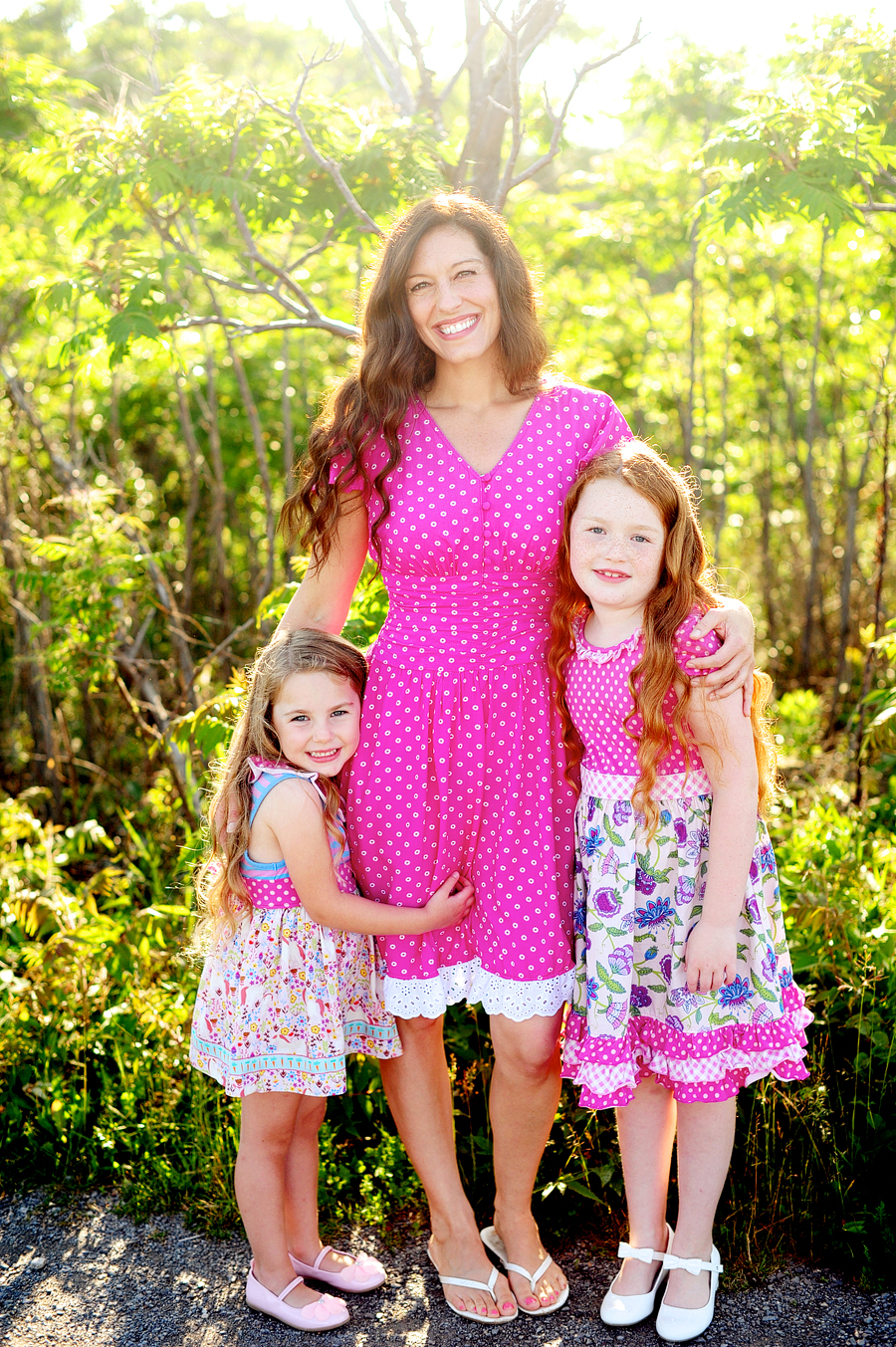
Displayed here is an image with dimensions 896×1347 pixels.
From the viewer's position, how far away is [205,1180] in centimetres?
247

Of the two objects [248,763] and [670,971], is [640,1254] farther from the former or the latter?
[248,763]

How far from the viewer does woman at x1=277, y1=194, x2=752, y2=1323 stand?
1960mm

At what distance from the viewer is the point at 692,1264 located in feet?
6.66

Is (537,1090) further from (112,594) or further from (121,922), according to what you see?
(112,594)

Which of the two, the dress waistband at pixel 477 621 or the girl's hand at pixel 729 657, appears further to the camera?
the dress waistband at pixel 477 621

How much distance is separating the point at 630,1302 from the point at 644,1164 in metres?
0.26

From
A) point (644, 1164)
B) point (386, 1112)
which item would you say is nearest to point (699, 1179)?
point (644, 1164)

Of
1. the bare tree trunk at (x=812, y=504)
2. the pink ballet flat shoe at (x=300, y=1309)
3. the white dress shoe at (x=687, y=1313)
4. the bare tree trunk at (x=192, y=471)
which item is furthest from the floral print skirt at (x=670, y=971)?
the bare tree trunk at (x=812, y=504)

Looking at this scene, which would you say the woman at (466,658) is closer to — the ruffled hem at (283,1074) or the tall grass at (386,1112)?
the ruffled hem at (283,1074)

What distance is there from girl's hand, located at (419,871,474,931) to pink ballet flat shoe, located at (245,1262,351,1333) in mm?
808

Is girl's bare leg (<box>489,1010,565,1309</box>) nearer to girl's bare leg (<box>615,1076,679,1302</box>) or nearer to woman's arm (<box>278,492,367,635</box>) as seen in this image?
girl's bare leg (<box>615,1076,679,1302</box>)

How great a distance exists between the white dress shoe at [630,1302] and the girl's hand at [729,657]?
1.12 meters

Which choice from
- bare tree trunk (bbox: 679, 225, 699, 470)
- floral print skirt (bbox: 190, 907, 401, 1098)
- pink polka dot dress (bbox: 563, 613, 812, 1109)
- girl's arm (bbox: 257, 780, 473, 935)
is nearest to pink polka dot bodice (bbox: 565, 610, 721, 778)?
pink polka dot dress (bbox: 563, 613, 812, 1109)

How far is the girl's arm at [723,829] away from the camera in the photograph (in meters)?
1.82
